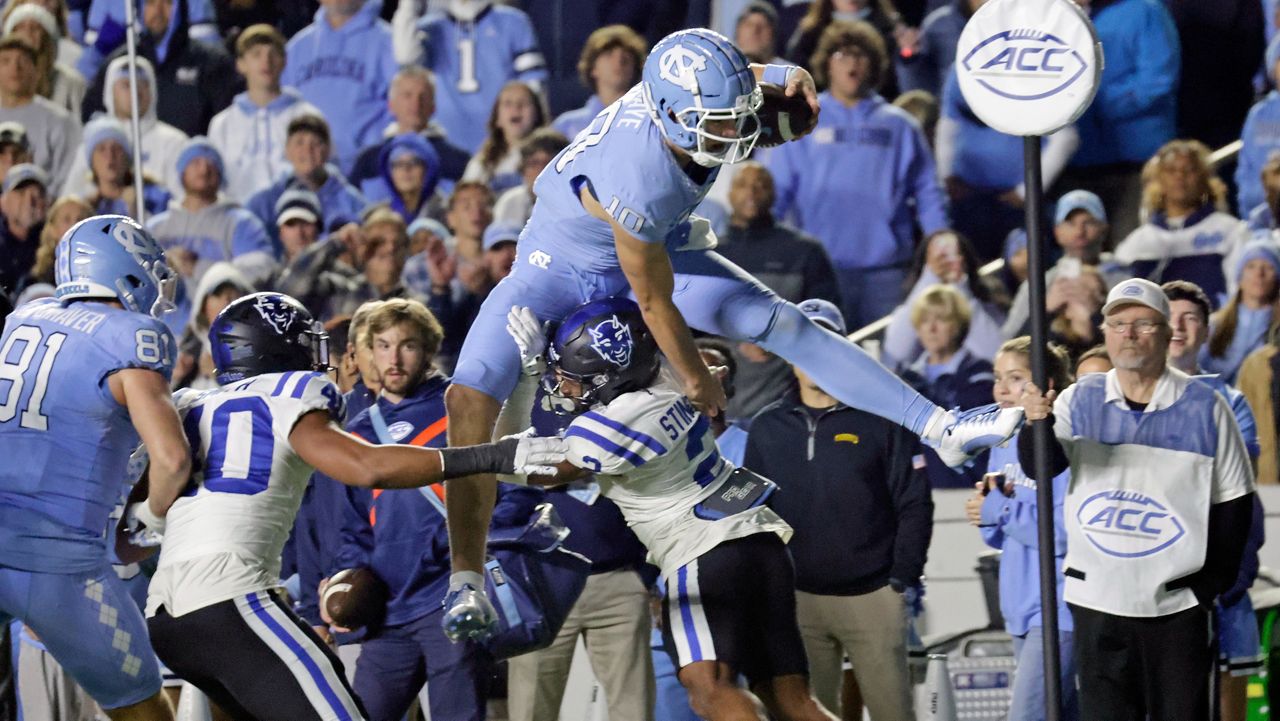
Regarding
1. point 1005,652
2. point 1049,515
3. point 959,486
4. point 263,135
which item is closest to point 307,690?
point 1049,515

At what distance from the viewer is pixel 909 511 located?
604 cm

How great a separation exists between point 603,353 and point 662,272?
33 cm

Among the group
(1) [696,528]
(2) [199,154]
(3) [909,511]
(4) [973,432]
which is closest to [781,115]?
(4) [973,432]

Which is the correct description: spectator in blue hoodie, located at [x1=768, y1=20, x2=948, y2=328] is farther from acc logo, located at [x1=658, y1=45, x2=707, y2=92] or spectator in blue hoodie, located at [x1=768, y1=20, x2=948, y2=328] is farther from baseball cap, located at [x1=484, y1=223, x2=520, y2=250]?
acc logo, located at [x1=658, y1=45, x2=707, y2=92]

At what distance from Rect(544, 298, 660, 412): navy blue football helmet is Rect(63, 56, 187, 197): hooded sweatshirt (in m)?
5.99

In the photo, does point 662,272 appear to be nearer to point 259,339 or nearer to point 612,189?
point 612,189

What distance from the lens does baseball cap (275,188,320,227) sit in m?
9.62

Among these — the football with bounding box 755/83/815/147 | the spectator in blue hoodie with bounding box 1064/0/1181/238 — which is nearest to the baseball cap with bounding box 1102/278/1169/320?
the football with bounding box 755/83/815/147

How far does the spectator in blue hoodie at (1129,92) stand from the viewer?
870 centimetres

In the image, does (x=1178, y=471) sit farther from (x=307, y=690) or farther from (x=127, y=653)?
(x=127, y=653)

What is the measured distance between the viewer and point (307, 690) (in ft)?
13.9

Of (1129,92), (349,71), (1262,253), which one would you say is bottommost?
(1262,253)

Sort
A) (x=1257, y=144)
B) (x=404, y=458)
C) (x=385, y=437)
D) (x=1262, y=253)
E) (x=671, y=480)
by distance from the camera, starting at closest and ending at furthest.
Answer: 1. (x=404, y=458)
2. (x=671, y=480)
3. (x=385, y=437)
4. (x=1262, y=253)
5. (x=1257, y=144)

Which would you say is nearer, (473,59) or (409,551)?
→ (409,551)
